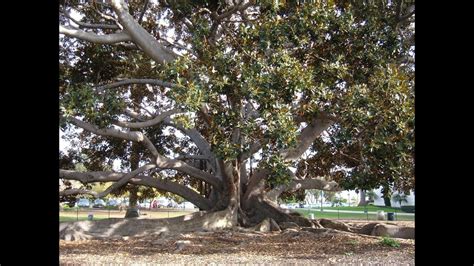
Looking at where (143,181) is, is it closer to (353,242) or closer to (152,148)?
(152,148)

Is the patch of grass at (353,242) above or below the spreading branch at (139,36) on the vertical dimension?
below

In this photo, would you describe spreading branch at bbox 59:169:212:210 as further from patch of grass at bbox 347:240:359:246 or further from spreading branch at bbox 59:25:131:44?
patch of grass at bbox 347:240:359:246

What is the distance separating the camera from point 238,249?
8.15 metres

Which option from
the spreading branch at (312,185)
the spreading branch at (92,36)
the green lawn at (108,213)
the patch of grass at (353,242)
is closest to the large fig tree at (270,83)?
the spreading branch at (92,36)

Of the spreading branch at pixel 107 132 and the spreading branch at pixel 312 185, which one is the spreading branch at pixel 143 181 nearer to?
the spreading branch at pixel 107 132

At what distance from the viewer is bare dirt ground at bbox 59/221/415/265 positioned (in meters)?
7.07

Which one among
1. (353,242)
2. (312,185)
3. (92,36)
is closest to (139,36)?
(92,36)

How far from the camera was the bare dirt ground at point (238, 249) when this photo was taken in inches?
279
